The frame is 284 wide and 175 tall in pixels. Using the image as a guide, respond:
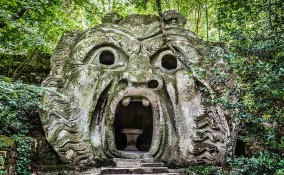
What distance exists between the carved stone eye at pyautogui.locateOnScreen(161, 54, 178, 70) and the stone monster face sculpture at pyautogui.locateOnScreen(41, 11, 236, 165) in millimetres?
25

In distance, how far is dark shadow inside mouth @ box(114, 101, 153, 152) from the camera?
636 centimetres

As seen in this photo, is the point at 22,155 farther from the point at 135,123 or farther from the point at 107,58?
the point at 107,58

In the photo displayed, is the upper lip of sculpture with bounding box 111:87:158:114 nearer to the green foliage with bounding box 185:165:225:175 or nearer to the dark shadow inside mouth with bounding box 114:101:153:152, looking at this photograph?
the dark shadow inside mouth with bounding box 114:101:153:152

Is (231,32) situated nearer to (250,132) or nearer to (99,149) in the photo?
(250,132)

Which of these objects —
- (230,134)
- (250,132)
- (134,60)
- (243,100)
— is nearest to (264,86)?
(243,100)

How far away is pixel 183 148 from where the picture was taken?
213 inches

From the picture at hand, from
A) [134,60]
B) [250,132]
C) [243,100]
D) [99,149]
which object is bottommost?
[99,149]

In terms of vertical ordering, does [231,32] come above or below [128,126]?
above

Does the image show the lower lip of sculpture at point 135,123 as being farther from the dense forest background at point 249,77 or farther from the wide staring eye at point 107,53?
the dense forest background at point 249,77

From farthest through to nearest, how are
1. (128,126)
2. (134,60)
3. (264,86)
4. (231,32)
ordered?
1. (128,126)
2. (134,60)
3. (231,32)
4. (264,86)

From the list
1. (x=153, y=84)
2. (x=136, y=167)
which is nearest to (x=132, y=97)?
(x=153, y=84)

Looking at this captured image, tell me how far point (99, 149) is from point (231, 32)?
3234 millimetres

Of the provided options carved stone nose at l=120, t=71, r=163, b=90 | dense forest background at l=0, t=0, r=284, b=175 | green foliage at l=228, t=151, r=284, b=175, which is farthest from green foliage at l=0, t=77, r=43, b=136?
green foliage at l=228, t=151, r=284, b=175

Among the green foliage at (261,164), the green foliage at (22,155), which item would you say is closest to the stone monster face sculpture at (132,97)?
the green foliage at (22,155)
